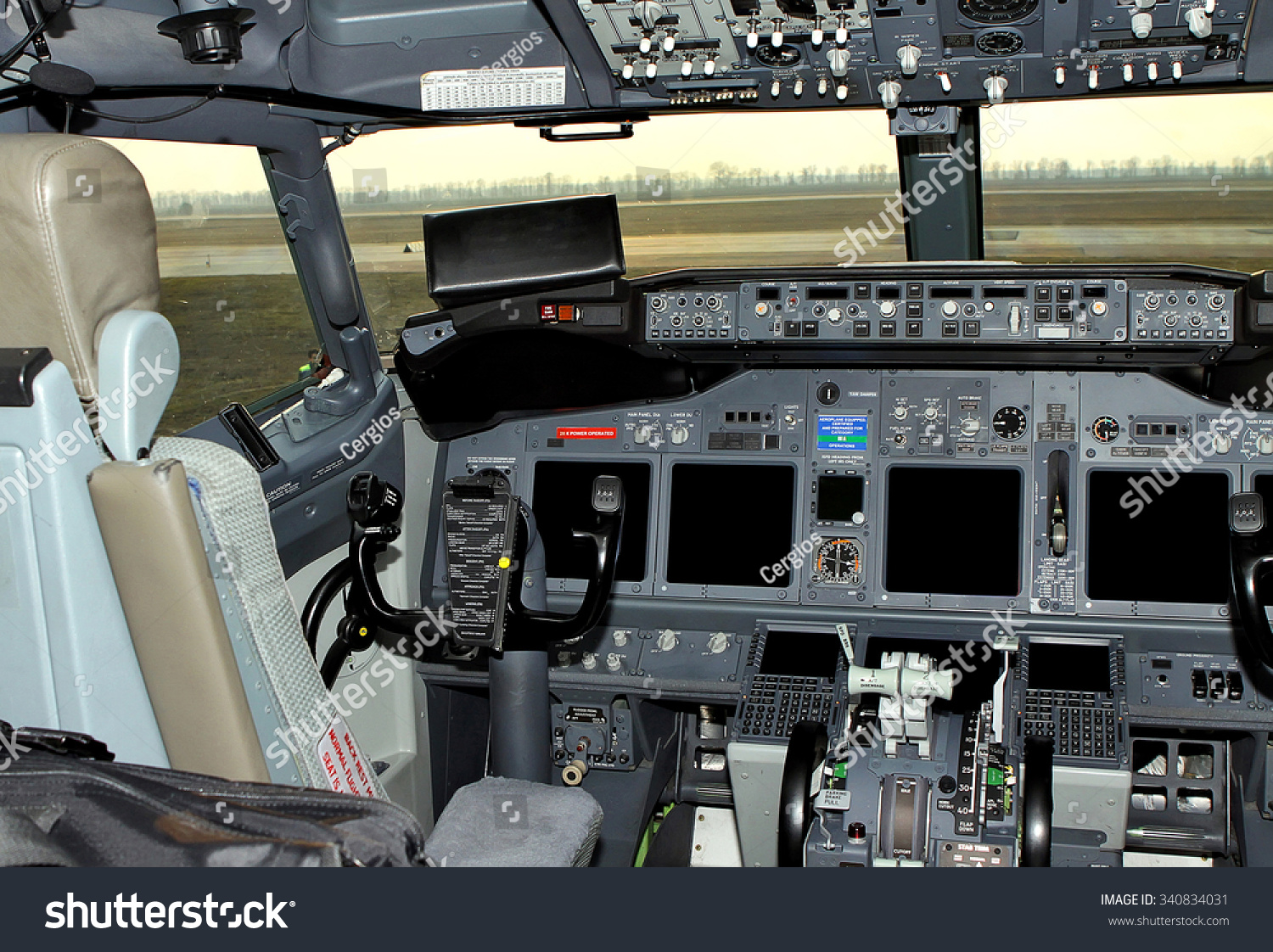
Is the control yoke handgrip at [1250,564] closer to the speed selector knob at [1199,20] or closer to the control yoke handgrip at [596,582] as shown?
the speed selector knob at [1199,20]

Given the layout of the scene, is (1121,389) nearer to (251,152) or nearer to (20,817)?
(251,152)

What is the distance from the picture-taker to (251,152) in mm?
3129

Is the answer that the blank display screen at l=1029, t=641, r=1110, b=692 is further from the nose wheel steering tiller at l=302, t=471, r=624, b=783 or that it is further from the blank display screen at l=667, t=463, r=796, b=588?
the nose wheel steering tiller at l=302, t=471, r=624, b=783

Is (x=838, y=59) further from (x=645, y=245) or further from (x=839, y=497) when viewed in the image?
(x=839, y=497)

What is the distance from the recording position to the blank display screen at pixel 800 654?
3.13 metres

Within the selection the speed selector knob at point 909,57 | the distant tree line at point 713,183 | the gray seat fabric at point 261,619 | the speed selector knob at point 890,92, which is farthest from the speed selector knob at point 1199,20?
the gray seat fabric at point 261,619

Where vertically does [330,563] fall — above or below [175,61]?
below

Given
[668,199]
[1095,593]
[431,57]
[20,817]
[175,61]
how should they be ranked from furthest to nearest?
[668,199], [1095,593], [431,57], [175,61], [20,817]

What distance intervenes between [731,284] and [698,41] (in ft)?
2.45

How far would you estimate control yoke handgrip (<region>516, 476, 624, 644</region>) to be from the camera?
250 centimetres

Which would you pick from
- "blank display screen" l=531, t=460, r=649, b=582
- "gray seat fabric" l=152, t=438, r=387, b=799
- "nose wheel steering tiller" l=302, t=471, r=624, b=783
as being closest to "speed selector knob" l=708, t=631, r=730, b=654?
"blank display screen" l=531, t=460, r=649, b=582

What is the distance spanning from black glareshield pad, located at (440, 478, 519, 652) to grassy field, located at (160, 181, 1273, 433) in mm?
767

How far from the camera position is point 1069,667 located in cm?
301

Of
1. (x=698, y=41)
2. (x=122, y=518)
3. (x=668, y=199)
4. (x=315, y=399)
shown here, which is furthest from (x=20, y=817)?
(x=668, y=199)
